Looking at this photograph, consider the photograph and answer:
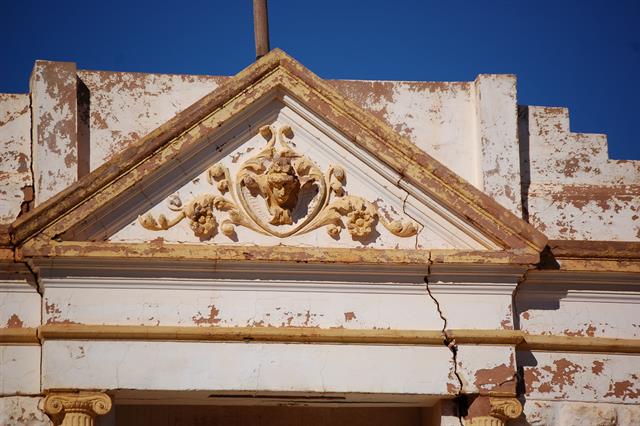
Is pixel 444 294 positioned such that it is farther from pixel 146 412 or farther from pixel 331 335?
pixel 146 412

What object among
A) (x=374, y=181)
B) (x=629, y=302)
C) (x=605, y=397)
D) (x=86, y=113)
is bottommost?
(x=605, y=397)

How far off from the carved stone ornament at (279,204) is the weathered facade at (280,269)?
17 mm

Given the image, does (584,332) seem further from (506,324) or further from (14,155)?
(14,155)

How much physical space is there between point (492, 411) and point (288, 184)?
7.35ft

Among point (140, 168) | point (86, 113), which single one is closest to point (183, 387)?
point (140, 168)

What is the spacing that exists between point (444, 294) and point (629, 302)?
1.54 m

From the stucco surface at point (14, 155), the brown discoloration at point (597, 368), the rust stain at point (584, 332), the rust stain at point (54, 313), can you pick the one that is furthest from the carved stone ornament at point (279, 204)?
the brown discoloration at point (597, 368)

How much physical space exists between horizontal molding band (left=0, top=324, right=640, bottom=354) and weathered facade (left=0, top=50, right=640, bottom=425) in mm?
14

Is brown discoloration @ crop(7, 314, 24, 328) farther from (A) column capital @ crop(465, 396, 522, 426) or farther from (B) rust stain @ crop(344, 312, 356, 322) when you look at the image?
(A) column capital @ crop(465, 396, 522, 426)

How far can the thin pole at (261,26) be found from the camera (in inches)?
462

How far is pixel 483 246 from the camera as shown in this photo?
10.6m

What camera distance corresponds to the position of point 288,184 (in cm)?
1048

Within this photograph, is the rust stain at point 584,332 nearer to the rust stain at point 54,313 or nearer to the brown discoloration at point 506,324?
the brown discoloration at point 506,324

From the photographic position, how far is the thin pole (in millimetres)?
11734
